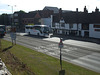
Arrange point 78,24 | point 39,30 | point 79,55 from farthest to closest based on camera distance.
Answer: point 78,24, point 39,30, point 79,55

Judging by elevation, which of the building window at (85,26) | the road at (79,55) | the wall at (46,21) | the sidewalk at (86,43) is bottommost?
the road at (79,55)

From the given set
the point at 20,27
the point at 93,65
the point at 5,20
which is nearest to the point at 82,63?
the point at 93,65

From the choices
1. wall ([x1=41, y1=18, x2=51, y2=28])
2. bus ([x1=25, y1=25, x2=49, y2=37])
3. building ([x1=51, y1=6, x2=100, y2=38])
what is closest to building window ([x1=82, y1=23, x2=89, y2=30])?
building ([x1=51, y1=6, x2=100, y2=38])

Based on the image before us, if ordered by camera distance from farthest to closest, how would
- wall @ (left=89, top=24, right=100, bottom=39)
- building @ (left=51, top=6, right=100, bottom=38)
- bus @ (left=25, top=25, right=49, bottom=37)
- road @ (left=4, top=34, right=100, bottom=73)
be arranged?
bus @ (left=25, top=25, right=49, bottom=37)
building @ (left=51, top=6, right=100, bottom=38)
wall @ (left=89, top=24, right=100, bottom=39)
road @ (left=4, top=34, right=100, bottom=73)

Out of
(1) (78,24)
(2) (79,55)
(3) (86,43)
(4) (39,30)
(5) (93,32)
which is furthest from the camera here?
(1) (78,24)

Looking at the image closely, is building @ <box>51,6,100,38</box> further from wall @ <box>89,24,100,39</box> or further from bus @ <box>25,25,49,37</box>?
bus @ <box>25,25,49,37</box>

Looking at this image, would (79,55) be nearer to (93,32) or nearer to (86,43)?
(86,43)

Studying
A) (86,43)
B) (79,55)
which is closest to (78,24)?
(86,43)

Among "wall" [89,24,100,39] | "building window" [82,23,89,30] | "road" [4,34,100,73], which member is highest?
"building window" [82,23,89,30]

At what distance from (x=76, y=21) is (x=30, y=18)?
1631 inches

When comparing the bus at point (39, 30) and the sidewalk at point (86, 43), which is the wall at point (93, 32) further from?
the bus at point (39, 30)

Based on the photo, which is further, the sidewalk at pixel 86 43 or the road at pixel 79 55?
the sidewalk at pixel 86 43

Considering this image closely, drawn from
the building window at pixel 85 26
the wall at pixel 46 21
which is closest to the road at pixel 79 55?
the building window at pixel 85 26

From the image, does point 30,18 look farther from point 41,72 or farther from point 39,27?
point 41,72
